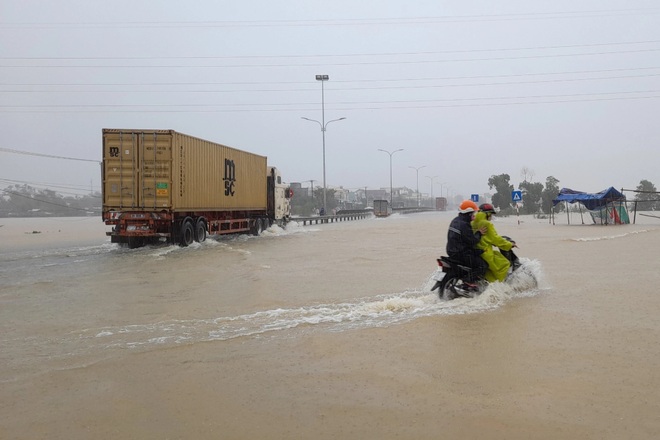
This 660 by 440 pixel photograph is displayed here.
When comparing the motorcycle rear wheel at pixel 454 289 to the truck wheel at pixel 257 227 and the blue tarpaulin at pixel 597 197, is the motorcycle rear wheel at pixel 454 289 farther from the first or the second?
the blue tarpaulin at pixel 597 197

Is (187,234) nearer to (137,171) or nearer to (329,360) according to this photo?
(137,171)

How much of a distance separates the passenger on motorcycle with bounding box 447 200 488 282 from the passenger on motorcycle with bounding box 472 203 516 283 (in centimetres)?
6

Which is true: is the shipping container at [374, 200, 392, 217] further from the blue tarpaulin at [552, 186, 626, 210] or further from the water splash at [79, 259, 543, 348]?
the water splash at [79, 259, 543, 348]

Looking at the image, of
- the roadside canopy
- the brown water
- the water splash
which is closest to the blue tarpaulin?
the roadside canopy

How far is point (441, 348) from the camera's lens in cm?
531

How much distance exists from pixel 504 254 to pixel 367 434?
5.20 metres

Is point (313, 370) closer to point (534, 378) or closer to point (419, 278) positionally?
point (534, 378)

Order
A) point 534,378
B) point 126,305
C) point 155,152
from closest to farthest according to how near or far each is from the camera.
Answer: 1. point 534,378
2. point 126,305
3. point 155,152

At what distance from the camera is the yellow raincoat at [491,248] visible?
295 inches

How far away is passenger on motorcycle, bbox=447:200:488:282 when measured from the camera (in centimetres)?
732

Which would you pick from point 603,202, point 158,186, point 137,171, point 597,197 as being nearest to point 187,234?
point 158,186

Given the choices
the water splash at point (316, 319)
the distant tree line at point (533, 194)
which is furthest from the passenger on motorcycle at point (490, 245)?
the distant tree line at point (533, 194)

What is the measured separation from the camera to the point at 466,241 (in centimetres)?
733

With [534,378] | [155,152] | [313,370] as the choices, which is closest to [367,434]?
[313,370]
